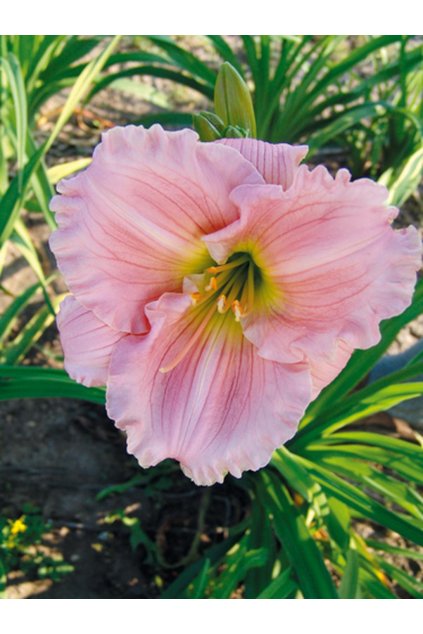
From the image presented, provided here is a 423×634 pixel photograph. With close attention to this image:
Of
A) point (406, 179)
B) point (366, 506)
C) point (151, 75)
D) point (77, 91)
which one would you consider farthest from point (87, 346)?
point (151, 75)

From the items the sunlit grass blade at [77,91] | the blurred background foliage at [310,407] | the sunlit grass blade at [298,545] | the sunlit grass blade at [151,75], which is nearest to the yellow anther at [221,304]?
the blurred background foliage at [310,407]

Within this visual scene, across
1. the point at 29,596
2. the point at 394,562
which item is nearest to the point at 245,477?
the point at 394,562

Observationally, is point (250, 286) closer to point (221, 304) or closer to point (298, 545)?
point (221, 304)

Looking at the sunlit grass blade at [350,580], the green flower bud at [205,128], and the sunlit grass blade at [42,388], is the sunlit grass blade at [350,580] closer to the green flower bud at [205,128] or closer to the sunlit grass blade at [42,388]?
the sunlit grass blade at [42,388]

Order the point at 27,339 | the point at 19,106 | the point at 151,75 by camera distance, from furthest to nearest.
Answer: the point at 151,75
the point at 27,339
the point at 19,106

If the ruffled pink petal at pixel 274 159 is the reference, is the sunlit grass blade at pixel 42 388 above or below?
below

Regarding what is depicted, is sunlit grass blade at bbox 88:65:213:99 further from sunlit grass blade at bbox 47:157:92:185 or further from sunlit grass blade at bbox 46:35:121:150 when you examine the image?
sunlit grass blade at bbox 46:35:121:150

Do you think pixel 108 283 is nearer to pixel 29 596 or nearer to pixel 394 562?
pixel 29 596

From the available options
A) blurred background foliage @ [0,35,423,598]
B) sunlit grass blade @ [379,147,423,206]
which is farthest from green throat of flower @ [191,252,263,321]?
sunlit grass blade @ [379,147,423,206]
